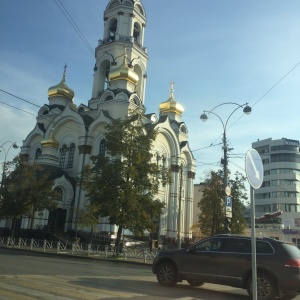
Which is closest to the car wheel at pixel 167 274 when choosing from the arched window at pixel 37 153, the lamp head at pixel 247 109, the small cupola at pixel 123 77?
the lamp head at pixel 247 109

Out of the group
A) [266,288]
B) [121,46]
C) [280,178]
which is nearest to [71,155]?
[121,46]

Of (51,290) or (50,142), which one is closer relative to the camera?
(51,290)

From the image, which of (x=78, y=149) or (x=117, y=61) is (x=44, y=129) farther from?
(x=117, y=61)

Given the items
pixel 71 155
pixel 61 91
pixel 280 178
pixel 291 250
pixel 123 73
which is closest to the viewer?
pixel 291 250

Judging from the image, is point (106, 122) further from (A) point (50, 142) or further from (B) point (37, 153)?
(B) point (37, 153)

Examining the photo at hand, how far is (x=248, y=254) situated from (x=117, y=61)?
40159 mm

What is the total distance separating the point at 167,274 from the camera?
35.6 ft

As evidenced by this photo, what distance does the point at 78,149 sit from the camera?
41.1 meters

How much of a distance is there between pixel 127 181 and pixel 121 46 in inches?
1064

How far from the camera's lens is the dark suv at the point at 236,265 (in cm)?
906

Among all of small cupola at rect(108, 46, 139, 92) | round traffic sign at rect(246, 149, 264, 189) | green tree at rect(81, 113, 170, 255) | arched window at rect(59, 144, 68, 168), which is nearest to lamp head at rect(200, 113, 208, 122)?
green tree at rect(81, 113, 170, 255)

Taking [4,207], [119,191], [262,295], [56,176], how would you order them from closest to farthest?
[262,295] < [119,191] < [4,207] < [56,176]

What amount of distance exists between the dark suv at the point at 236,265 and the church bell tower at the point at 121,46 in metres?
35.6

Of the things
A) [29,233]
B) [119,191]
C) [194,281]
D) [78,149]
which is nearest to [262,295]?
[194,281]
